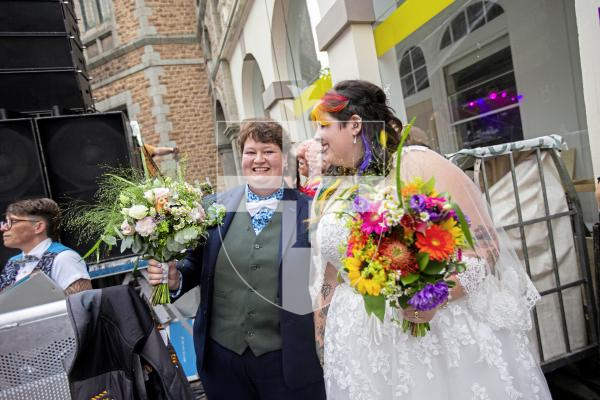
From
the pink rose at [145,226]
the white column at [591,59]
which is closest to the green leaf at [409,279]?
the pink rose at [145,226]

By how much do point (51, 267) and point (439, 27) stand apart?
144 inches

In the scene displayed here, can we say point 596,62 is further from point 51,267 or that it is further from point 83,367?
point 51,267

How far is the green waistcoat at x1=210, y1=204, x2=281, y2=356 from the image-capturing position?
165cm

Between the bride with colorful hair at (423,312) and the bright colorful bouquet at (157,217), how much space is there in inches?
20.9

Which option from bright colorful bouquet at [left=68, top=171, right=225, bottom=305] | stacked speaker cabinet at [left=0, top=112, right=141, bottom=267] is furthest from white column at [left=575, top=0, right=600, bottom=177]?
stacked speaker cabinet at [left=0, top=112, right=141, bottom=267]

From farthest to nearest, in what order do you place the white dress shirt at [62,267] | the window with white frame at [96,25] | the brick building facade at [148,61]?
the window with white frame at [96,25], the brick building facade at [148,61], the white dress shirt at [62,267]

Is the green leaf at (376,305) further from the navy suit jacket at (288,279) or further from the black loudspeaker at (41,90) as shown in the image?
the black loudspeaker at (41,90)

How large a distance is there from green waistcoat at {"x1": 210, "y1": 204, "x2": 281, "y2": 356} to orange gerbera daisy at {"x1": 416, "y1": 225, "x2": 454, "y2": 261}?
72 cm

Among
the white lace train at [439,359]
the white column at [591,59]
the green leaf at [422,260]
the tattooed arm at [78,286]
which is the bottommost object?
the white lace train at [439,359]

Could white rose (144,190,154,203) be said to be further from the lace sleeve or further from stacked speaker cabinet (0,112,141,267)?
stacked speaker cabinet (0,112,141,267)

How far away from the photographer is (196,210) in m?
1.63

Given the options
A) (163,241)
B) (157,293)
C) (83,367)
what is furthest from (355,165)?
(83,367)

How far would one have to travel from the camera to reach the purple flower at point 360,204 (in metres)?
1.07

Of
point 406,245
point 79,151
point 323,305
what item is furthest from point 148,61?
point 406,245
